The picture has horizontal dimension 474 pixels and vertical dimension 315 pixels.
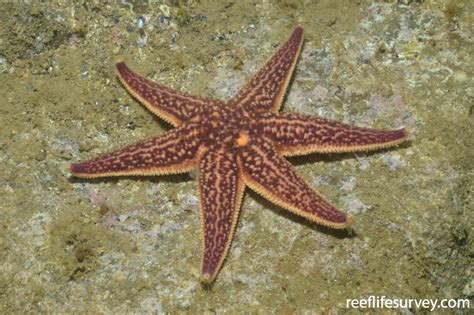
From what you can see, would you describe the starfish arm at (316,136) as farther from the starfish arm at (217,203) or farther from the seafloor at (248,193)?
the starfish arm at (217,203)

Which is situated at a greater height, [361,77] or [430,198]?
[361,77]

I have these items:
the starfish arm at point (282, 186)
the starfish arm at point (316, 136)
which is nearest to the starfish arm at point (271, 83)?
the starfish arm at point (316, 136)

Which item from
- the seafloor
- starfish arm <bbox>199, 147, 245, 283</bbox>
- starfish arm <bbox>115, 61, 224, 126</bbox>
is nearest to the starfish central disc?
starfish arm <bbox>199, 147, 245, 283</bbox>

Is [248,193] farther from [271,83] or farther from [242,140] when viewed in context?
[271,83]

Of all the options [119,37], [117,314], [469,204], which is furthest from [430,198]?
[119,37]

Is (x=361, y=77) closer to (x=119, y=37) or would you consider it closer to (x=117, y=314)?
(x=119, y=37)
